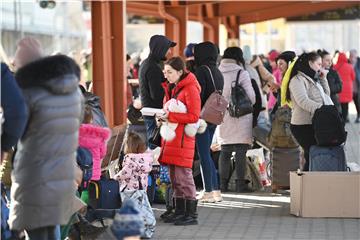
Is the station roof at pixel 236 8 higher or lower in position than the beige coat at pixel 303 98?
higher

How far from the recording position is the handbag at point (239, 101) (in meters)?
11.5

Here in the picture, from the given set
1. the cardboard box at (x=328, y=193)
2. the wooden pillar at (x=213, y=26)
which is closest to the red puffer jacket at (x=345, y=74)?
the wooden pillar at (x=213, y=26)

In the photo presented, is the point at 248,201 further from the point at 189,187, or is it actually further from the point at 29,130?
the point at 29,130

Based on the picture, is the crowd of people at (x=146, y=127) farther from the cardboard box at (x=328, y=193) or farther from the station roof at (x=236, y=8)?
the station roof at (x=236, y=8)

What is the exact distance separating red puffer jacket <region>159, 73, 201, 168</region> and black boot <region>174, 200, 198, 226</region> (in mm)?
454

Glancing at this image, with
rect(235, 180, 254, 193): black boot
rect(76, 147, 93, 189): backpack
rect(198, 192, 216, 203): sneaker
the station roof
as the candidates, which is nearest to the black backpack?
rect(198, 192, 216, 203): sneaker

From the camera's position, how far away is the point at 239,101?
11.5m

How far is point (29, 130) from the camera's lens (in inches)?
233

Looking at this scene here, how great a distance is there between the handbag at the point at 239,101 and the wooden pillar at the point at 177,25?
306 inches

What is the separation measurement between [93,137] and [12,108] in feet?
7.04

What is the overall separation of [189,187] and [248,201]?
213cm

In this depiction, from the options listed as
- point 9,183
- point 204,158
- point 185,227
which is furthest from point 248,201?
point 9,183

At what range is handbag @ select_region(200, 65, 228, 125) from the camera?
1048 cm

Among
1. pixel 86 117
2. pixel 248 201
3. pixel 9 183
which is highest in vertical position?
pixel 86 117
